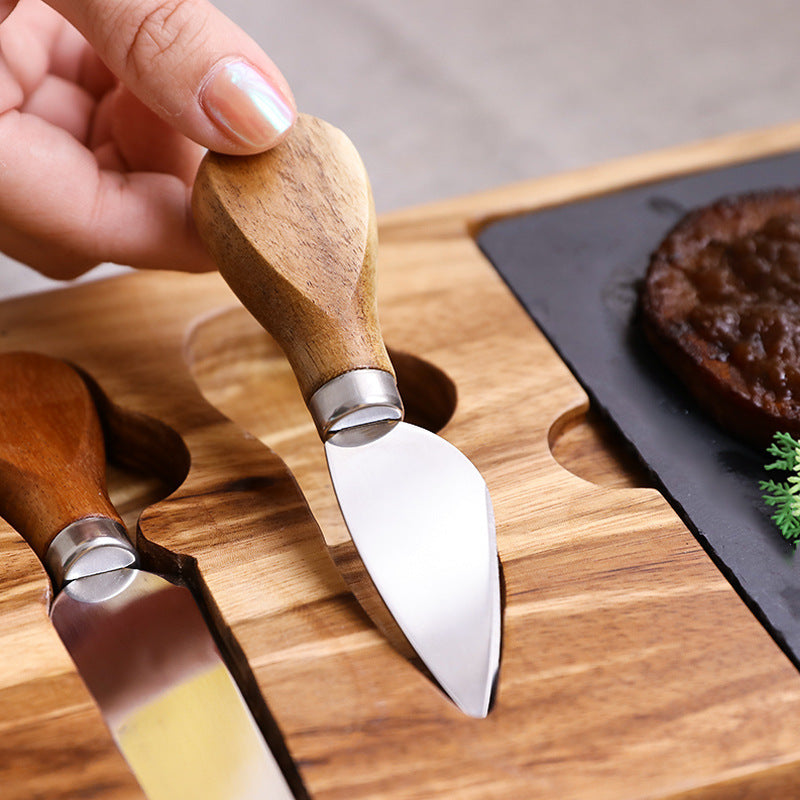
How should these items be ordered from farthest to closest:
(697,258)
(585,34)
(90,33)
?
1. (585,34)
2. (697,258)
3. (90,33)

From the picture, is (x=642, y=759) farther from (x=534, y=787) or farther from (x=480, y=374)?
(x=480, y=374)

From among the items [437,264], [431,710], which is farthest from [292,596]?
[437,264]

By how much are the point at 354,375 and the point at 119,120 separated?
0.68 metres

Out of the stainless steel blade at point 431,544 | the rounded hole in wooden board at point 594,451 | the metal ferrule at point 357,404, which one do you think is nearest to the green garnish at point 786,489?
the rounded hole in wooden board at point 594,451

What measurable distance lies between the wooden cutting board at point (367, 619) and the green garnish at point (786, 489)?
0.36 feet

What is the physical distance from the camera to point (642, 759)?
983 mm

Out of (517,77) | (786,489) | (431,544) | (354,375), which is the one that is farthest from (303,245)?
(517,77)

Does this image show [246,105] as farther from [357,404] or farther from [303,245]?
[357,404]

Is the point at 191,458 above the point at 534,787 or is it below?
above

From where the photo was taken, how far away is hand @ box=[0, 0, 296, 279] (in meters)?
1.21

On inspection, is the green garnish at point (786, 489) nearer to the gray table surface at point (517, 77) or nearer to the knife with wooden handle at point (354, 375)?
the knife with wooden handle at point (354, 375)

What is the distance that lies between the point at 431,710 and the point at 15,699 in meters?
0.42

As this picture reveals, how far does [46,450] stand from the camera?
1.27 m

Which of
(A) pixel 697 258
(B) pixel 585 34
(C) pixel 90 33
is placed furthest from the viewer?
(B) pixel 585 34
